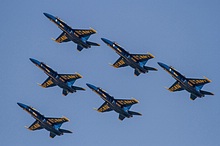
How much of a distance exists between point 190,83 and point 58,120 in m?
33.1

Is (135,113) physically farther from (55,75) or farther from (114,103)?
(55,75)

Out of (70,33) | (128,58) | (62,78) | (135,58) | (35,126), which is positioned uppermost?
(70,33)

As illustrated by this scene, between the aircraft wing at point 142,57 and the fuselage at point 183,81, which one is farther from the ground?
the aircraft wing at point 142,57

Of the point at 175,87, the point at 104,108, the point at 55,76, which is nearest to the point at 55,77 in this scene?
the point at 55,76

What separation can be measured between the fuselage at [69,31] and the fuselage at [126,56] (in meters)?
5.65

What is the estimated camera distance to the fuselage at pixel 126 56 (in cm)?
16925

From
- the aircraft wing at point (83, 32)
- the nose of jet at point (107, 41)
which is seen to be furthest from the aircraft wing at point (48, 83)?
the nose of jet at point (107, 41)

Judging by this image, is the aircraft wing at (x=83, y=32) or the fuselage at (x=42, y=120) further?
the aircraft wing at (x=83, y=32)

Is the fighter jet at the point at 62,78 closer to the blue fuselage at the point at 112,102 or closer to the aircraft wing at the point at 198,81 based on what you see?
the blue fuselage at the point at 112,102

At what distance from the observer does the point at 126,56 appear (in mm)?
169750

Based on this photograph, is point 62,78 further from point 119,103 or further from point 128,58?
point 128,58

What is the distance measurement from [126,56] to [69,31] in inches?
611

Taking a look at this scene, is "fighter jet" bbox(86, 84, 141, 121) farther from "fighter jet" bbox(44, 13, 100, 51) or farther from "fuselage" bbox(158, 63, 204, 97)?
"fighter jet" bbox(44, 13, 100, 51)

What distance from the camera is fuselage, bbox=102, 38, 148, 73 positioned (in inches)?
6663
